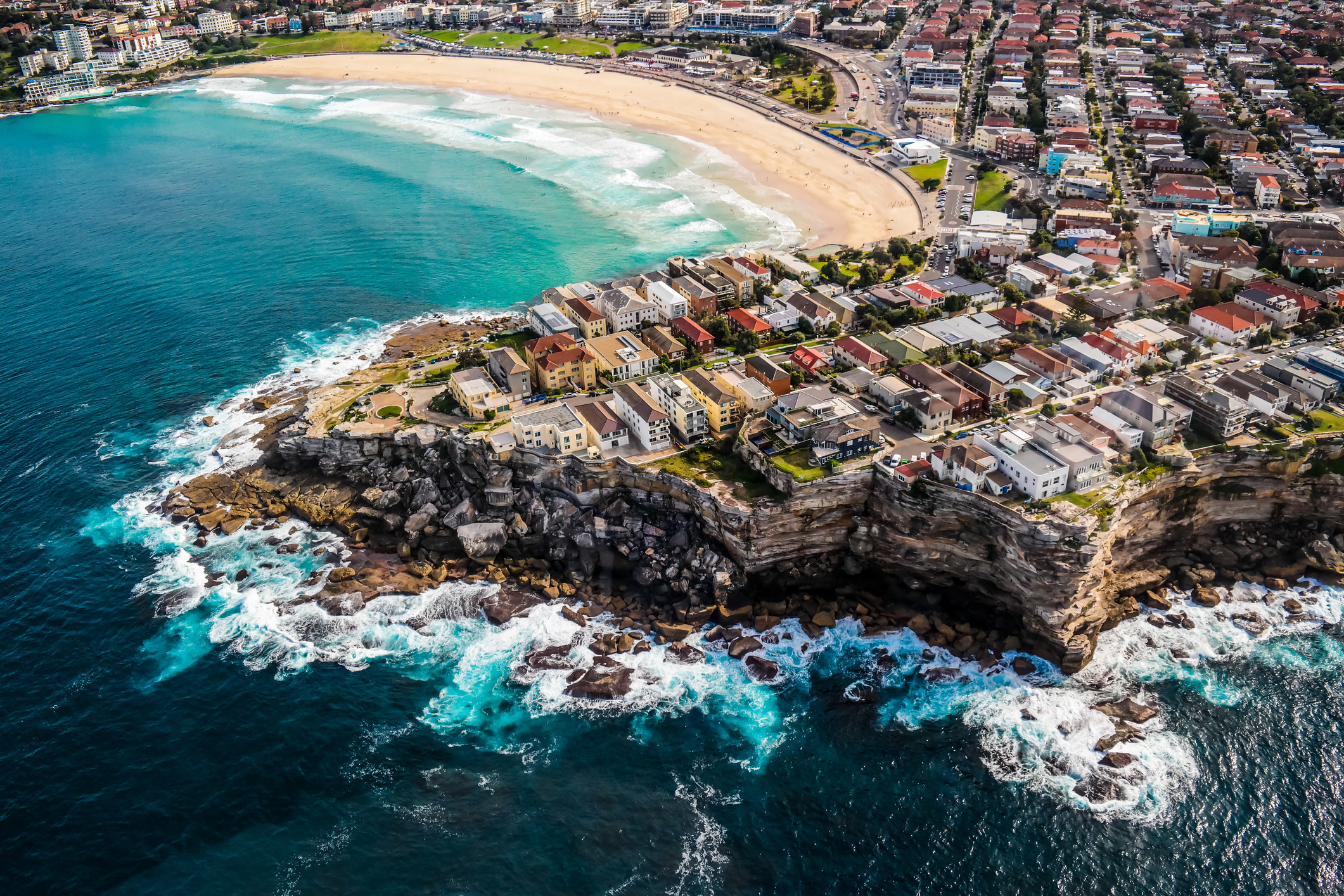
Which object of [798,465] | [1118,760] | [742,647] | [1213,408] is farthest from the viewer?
[1213,408]

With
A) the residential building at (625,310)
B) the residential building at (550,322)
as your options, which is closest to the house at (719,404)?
the residential building at (625,310)

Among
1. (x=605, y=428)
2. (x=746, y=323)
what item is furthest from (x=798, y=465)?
(x=746, y=323)

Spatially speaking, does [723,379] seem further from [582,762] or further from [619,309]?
[582,762]

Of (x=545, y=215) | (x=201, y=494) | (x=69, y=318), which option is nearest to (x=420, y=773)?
(x=201, y=494)

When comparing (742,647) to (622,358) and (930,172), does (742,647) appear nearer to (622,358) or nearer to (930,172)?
(622,358)

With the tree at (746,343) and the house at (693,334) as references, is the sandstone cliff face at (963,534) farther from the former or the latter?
the house at (693,334)

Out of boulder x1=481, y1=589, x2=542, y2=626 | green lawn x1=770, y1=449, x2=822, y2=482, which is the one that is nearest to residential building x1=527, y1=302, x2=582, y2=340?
green lawn x1=770, y1=449, x2=822, y2=482
